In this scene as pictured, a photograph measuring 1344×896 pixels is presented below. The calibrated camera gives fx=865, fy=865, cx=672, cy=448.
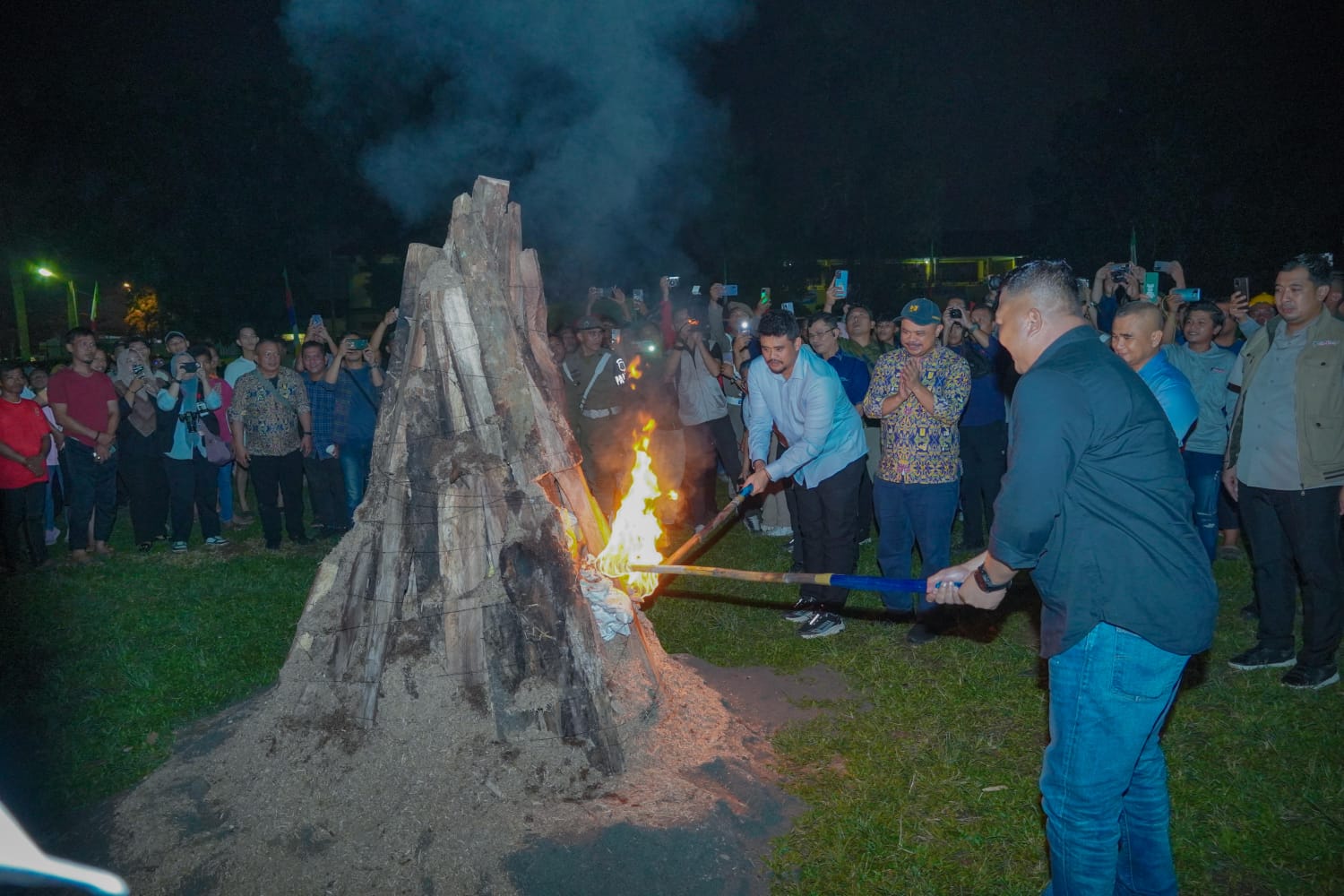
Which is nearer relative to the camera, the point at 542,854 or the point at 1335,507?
the point at 542,854

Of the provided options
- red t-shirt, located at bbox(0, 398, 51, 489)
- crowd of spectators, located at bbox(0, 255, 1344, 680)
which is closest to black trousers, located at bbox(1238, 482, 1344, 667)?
crowd of spectators, located at bbox(0, 255, 1344, 680)

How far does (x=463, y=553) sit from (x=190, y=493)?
272 inches

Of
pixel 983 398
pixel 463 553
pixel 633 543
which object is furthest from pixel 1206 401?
pixel 463 553

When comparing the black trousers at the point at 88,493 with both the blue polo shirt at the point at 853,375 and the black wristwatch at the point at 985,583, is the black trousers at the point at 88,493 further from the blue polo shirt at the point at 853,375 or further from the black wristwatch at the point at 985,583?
the black wristwatch at the point at 985,583

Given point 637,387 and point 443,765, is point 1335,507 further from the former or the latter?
point 637,387

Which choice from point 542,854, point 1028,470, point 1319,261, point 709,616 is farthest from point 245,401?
point 1319,261

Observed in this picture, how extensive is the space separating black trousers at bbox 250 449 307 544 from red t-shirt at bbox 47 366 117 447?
62.0 inches

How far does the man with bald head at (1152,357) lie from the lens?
4.79m

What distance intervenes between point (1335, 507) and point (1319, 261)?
1.37 m

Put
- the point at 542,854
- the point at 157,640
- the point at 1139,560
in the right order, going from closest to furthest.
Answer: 1. the point at 1139,560
2. the point at 542,854
3. the point at 157,640

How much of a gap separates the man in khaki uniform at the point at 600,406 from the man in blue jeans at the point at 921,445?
134 inches

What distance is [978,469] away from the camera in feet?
27.2

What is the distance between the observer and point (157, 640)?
6.60 meters

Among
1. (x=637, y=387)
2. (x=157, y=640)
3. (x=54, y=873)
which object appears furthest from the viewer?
(x=637, y=387)
